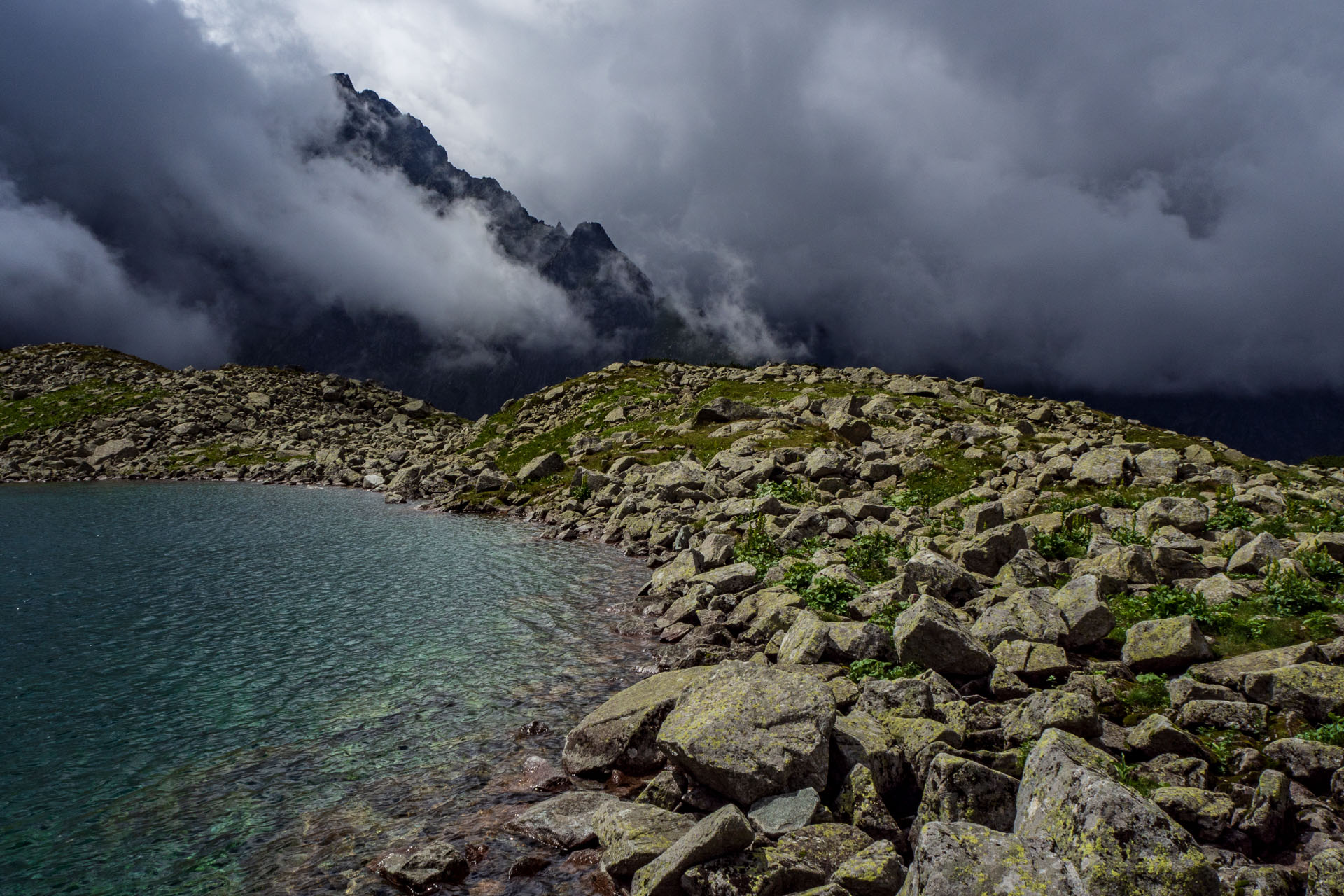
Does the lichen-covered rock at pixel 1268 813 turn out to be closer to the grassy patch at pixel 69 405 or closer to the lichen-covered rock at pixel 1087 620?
the lichen-covered rock at pixel 1087 620

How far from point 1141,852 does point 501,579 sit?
94.3 feet

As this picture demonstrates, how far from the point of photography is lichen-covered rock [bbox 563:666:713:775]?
13805mm

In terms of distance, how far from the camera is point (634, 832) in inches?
414

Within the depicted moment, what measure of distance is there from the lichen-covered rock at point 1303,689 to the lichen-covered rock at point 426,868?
49.7ft

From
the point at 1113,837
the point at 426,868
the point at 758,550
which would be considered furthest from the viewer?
the point at 758,550

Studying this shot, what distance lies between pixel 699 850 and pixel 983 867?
4095mm

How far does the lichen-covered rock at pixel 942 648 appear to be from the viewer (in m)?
15.2

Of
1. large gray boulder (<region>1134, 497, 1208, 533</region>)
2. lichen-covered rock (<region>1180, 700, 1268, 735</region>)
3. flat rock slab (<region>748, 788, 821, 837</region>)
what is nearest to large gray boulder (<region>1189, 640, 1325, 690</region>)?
lichen-covered rock (<region>1180, 700, 1268, 735</region>)

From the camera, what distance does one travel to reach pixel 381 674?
1902cm

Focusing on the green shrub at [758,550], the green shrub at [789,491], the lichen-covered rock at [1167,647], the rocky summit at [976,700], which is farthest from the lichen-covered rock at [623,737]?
the green shrub at [789,491]

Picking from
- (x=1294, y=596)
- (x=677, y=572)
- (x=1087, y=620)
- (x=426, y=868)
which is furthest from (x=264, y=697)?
(x=1294, y=596)

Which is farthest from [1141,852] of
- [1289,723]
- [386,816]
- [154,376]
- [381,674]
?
[154,376]

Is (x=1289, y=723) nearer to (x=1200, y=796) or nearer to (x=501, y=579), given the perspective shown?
(x=1200, y=796)

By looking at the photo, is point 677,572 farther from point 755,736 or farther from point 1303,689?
point 1303,689
